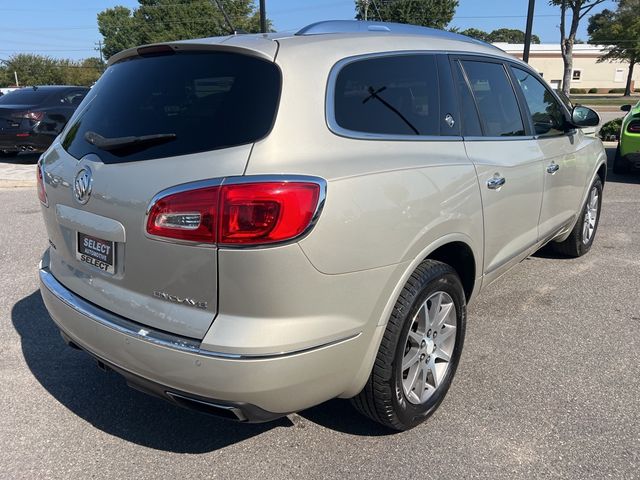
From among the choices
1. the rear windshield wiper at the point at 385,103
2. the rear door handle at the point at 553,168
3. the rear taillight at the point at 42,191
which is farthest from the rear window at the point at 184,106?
the rear door handle at the point at 553,168

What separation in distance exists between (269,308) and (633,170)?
9.52 metres

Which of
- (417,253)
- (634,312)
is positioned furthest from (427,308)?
(634,312)

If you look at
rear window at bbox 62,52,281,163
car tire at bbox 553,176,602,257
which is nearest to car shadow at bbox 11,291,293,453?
rear window at bbox 62,52,281,163

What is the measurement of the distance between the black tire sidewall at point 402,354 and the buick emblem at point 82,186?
1.47 meters

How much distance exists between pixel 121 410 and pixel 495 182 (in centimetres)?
236

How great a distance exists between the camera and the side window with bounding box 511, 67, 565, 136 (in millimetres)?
3842

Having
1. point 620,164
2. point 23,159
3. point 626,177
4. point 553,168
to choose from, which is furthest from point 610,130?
point 23,159

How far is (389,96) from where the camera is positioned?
8.29 feet

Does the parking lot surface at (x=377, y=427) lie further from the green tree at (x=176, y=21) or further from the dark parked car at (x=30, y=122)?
the green tree at (x=176, y=21)

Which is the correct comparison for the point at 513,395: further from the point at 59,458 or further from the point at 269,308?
the point at 59,458

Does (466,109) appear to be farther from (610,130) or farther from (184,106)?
(610,130)

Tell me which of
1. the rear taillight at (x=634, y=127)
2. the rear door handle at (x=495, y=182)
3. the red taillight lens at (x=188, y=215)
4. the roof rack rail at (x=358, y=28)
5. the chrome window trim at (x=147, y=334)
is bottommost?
the chrome window trim at (x=147, y=334)

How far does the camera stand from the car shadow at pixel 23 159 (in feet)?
39.0

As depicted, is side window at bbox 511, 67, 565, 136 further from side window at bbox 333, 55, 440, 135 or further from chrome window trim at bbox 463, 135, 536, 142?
side window at bbox 333, 55, 440, 135
